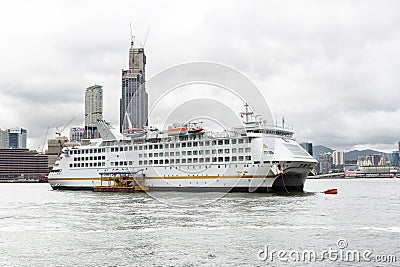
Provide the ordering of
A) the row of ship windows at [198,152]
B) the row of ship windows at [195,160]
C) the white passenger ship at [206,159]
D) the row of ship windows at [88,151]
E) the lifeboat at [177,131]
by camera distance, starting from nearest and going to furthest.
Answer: the white passenger ship at [206,159] → the row of ship windows at [195,160] → the row of ship windows at [198,152] → the lifeboat at [177,131] → the row of ship windows at [88,151]

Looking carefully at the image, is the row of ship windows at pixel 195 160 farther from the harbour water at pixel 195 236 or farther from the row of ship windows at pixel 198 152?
the harbour water at pixel 195 236

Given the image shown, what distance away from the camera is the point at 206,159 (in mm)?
57438

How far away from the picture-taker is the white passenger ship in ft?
175

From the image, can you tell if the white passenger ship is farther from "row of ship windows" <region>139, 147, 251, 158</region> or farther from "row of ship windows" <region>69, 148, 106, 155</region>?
"row of ship windows" <region>69, 148, 106, 155</region>

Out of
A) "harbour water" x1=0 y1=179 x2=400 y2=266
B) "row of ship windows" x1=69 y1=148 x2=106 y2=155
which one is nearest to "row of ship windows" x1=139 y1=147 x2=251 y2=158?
"row of ship windows" x1=69 y1=148 x2=106 y2=155

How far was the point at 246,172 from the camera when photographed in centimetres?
5359

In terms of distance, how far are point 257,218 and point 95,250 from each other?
12373mm

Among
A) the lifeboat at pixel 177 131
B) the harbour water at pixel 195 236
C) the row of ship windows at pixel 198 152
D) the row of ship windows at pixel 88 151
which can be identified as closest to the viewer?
the harbour water at pixel 195 236

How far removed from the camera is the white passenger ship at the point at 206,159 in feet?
175

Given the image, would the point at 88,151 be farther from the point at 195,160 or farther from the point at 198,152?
the point at 198,152

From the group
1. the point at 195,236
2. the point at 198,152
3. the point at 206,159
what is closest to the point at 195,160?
the point at 198,152

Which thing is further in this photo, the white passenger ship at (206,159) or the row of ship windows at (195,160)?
the row of ship windows at (195,160)

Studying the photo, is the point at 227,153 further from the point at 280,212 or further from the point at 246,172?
the point at 280,212

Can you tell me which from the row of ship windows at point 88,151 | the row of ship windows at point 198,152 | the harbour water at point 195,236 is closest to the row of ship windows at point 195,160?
the row of ship windows at point 198,152
